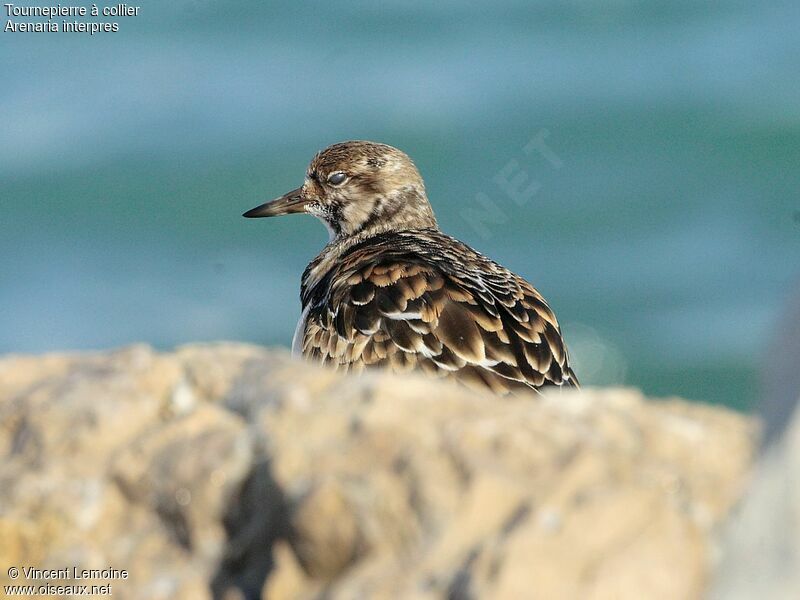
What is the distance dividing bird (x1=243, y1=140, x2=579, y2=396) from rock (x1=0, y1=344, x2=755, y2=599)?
1955mm

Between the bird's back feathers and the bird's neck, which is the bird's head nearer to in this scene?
the bird's neck

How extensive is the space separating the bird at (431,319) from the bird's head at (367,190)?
1.14ft

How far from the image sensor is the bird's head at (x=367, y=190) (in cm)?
675

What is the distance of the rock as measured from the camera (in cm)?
236

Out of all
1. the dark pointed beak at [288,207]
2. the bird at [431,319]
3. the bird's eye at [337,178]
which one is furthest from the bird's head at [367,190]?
the bird at [431,319]

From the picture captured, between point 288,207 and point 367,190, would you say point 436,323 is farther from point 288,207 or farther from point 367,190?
point 288,207

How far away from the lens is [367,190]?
6.76 metres

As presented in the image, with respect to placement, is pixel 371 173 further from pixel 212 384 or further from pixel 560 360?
pixel 212 384

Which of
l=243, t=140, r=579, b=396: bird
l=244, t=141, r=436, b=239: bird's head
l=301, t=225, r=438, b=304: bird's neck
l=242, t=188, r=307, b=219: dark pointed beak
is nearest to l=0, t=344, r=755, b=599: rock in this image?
l=243, t=140, r=579, b=396: bird

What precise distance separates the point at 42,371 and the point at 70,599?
602 mm

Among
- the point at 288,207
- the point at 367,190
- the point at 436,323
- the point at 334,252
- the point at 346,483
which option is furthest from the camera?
the point at 288,207

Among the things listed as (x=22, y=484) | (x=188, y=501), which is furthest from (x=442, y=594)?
(x=22, y=484)

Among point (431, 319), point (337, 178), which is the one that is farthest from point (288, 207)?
point (431, 319)

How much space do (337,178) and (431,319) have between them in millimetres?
1929
